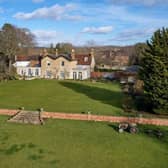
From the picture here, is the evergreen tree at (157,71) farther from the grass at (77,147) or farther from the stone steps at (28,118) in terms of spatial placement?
the stone steps at (28,118)

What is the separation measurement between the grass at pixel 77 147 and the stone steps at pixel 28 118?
1011 mm

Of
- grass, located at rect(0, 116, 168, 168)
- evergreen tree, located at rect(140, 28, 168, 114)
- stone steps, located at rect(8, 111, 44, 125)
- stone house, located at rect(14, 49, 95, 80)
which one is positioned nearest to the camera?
grass, located at rect(0, 116, 168, 168)

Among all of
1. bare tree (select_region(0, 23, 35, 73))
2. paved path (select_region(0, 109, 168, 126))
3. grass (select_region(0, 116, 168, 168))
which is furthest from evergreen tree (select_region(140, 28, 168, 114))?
bare tree (select_region(0, 23, 35, 73))

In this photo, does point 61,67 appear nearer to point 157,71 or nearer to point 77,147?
point 157,71

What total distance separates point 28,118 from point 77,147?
764cm

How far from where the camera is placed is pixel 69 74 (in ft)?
211

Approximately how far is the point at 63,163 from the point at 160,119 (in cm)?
1128

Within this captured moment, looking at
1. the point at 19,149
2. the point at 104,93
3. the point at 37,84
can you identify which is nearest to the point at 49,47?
the point at 37,84

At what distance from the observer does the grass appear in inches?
643

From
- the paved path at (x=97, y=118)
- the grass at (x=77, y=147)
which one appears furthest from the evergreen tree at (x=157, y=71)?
the grass at (x=77, y=147)

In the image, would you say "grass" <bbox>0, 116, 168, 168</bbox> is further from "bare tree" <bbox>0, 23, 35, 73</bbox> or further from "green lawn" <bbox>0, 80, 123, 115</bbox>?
"bare tree" <bbox>0, 23, 35, 73</bbox>

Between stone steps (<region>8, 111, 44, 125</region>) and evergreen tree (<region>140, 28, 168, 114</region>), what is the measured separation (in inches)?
399

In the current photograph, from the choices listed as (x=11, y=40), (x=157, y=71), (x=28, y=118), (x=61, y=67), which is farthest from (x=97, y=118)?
(x=11, y=40)

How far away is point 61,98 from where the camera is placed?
34906mm
